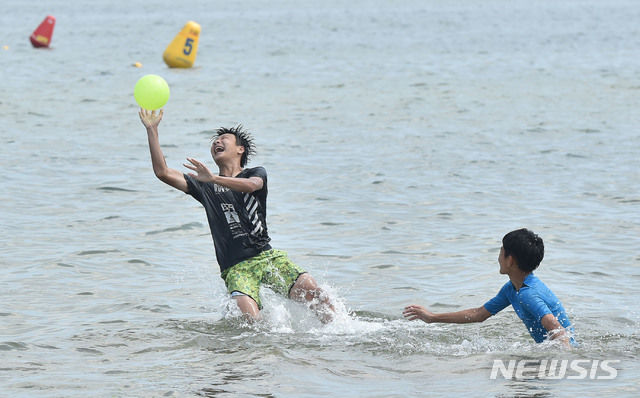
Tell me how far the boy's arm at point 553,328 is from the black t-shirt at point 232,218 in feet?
7.83

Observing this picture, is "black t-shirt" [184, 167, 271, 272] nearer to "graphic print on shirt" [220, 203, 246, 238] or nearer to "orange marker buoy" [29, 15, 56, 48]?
"graphic print on shirt" [220, 203, 246, 238]

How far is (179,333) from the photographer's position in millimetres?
7977

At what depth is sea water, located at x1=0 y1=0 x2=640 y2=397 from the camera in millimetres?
7094

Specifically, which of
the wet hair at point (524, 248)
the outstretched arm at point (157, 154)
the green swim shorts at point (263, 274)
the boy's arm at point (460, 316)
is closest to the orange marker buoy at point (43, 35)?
the outstretched arm at point (157, 154)

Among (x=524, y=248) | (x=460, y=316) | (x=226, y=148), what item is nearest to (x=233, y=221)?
(x=226, y=148)

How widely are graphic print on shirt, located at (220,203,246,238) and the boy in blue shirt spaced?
1565mm

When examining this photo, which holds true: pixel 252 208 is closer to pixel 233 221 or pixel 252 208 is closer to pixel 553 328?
pixel 233 221

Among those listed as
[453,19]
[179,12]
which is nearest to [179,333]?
[453,19]

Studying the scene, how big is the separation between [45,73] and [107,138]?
11903mm

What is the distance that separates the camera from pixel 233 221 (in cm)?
779

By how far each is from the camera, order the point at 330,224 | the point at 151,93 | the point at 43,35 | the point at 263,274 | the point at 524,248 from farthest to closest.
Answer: the point at 43,35 → the point at 330,224 → the point at 263,274 → the point at 151,93 → the point at 524,248

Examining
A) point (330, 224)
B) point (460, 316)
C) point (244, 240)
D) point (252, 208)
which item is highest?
point (252, 208)

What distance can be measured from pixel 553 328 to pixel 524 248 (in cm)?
58

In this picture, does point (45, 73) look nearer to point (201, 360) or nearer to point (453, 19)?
point (201, 360)
